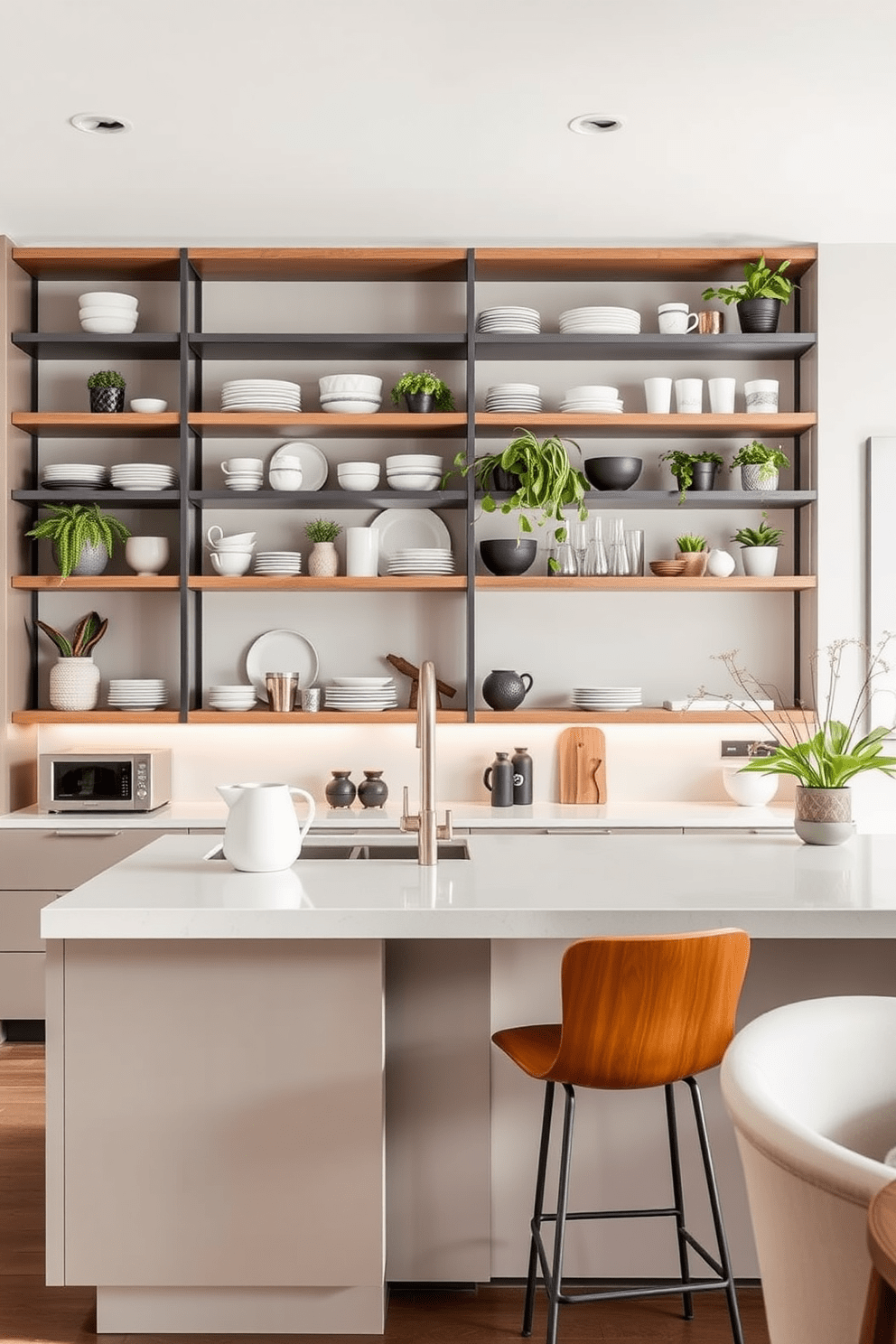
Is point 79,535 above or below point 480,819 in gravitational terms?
above

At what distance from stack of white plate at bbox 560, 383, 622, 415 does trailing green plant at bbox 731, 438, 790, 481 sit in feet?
1.64

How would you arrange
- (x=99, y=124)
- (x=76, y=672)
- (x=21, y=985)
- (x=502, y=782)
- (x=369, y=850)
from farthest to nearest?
(x=76, y=672) → (x=502, y=782) → (x=21, y=985) → (x=99, y=124) → (x=369, y=850)

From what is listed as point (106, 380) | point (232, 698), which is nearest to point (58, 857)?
point (232, 698)

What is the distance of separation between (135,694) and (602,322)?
226 cm

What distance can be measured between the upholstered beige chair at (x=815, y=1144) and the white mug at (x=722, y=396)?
3222mm

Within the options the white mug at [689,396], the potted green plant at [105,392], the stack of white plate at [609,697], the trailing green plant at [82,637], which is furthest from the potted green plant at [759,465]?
the trailing green plant at [82,637]

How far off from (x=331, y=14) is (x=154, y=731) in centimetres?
279

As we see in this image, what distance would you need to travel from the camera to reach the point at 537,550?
186 inches

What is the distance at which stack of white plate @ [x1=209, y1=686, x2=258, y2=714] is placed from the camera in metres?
4.53

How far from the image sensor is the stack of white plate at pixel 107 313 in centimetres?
450

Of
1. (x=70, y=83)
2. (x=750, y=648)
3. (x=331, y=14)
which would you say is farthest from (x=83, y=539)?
(x=750, y=648)

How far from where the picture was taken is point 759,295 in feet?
14.7

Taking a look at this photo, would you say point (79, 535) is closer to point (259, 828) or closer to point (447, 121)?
point (447, 121)

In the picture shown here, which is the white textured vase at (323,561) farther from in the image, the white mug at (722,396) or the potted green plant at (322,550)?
the white mug at (722,396)
